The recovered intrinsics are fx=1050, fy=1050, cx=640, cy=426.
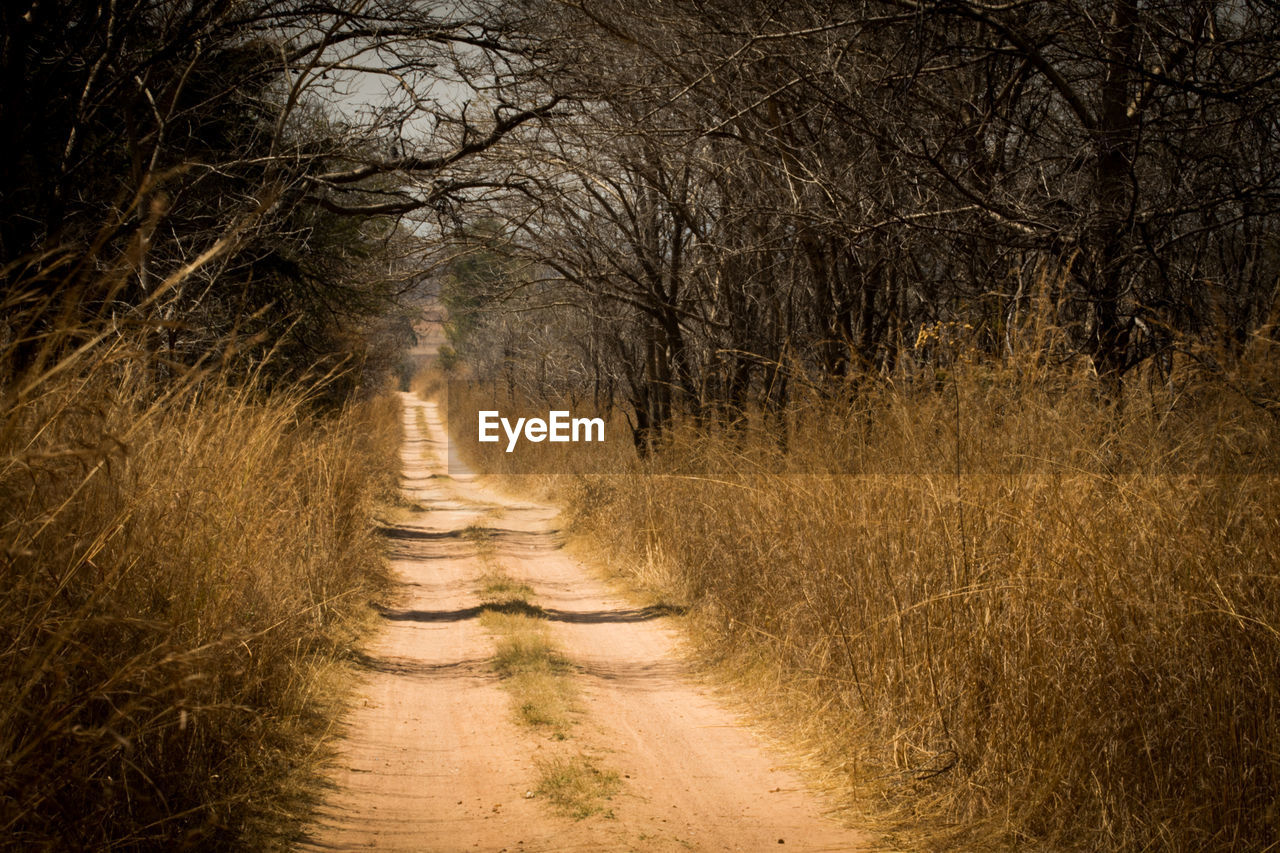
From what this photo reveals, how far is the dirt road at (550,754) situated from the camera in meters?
4.14

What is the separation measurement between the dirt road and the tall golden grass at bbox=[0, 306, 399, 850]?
0.34 m

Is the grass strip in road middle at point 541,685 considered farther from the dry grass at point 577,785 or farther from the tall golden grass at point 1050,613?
the tall golden grass at point 1050,613

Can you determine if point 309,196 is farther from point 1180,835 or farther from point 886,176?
point 1180,835

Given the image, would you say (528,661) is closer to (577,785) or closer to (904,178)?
(577,785)

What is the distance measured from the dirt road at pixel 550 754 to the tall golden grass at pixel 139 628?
0.34 meters

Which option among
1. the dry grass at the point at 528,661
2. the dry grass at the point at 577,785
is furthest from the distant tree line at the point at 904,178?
the dry grass at the point at 577,785

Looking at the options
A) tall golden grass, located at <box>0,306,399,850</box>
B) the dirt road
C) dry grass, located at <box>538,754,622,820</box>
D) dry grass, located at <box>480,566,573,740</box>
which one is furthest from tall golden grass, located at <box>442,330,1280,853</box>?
tall golden grass, located at <box>0,306,399,850</box>

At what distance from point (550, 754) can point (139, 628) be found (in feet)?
7.05

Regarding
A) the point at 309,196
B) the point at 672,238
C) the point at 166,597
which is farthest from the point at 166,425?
the point at 672,238

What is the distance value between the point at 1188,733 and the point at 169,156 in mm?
8403

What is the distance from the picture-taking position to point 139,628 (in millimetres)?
3744

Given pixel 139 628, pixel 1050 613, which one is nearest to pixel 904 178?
pixel 1050 613

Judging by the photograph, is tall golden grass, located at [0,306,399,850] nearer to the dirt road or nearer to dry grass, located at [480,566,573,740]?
the dirt road

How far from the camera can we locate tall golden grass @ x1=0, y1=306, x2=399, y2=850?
2902 millimetres
